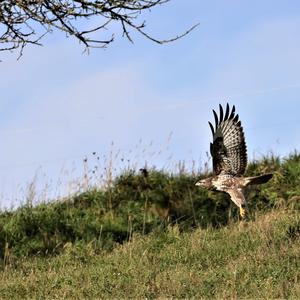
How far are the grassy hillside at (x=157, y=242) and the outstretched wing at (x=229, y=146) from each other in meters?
1.13

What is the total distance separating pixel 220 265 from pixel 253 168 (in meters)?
6.45

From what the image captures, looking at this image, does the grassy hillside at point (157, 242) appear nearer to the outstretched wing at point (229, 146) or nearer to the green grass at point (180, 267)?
the green grass at point (180, 267)

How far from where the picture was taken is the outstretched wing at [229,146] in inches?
398

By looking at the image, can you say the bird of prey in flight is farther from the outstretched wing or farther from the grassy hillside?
the grassy hillside

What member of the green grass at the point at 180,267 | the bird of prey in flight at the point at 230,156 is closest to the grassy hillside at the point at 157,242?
the green grass at the point at 180,267

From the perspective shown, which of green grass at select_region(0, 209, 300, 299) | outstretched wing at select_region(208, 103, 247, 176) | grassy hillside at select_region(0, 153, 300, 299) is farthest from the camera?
outstretched wing at select_region(208, 103, 247, 176)

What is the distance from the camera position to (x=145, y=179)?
15.9 metres

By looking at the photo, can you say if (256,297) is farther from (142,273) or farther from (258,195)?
(258,195)

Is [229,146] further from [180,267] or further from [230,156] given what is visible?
[180,267]

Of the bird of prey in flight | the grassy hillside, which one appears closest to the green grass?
the grassy hillside

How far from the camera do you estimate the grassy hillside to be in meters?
8.55

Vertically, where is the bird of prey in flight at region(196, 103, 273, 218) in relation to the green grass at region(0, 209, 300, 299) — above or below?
above

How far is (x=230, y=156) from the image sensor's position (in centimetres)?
1019

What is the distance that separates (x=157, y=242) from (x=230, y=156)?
260 centimetres
